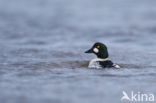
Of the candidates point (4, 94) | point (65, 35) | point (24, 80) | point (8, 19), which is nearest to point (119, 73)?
point (24, 80)

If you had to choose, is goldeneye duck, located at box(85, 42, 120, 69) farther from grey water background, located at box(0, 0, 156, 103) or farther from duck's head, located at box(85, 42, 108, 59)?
grey water background, located at box(0, 0, 156, 103)

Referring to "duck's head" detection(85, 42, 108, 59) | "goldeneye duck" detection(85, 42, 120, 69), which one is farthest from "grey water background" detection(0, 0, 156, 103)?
"duck's head" detection(85, 42, 108, 59)

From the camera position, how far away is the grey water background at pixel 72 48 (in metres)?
13.0

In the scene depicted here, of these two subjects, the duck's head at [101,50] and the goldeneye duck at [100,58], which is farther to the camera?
the duck's head at [101,50]

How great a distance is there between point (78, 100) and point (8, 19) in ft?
58.1

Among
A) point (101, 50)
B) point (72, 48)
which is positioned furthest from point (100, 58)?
point (72, 48)

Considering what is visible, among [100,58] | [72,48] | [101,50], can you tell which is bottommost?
[100,58]

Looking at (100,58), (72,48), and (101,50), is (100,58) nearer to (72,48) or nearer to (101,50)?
(101,50)

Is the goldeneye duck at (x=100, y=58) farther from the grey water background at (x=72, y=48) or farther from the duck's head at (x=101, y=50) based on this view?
the grey water background at (x=72, y=48)

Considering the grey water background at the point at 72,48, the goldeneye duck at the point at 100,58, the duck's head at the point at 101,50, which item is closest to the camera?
the grey water background at the point at 72,48

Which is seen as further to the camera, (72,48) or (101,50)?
(72,48)

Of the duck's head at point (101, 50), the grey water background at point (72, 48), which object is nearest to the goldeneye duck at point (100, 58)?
the duck's head at point (101, 50)

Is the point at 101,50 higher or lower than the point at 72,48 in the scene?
lower

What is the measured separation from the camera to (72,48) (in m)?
20.2
